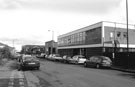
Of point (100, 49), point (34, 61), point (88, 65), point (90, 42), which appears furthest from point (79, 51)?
point (34, 61)

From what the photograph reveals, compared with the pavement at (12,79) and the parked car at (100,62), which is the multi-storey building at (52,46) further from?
the pavement at (12,79)

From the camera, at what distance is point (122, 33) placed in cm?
3669

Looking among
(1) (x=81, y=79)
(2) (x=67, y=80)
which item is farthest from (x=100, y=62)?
(2) (x=67, y=80)

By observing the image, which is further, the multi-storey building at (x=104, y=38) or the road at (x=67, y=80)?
the multi-storey building at (x=104, y=38)

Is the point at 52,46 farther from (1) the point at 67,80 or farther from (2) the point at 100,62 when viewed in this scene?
(1) the point at 67,80

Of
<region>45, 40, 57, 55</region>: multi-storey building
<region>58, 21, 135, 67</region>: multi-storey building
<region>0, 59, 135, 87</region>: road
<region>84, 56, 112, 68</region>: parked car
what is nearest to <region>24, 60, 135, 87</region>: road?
<region>0, 59, 135, 87</region>: road

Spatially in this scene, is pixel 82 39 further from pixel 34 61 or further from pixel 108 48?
pixel 34 61

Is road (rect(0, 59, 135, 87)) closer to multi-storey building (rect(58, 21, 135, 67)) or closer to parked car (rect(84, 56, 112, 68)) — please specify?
parked car (rect(84, 56, 112, 68))

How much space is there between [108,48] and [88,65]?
10.2 m

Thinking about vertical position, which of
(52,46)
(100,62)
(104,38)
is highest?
(104,38)

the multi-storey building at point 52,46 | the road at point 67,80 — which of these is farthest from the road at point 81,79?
the multi-storey building at point 52,46

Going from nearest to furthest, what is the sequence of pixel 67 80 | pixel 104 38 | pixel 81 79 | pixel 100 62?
pixel 67 80 < pixel 81 79 < pixel 100 62 < pixel 104 38

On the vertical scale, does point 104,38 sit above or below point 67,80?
above

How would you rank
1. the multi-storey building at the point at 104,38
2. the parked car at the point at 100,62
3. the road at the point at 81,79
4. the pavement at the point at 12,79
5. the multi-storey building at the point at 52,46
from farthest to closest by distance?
the multi-storey building at the point at 52,46
the multi-storey building at the point at 104,38
the parked car at the point at 100,62
the road at the point at 81,79
the pavement at the point at 12,79
